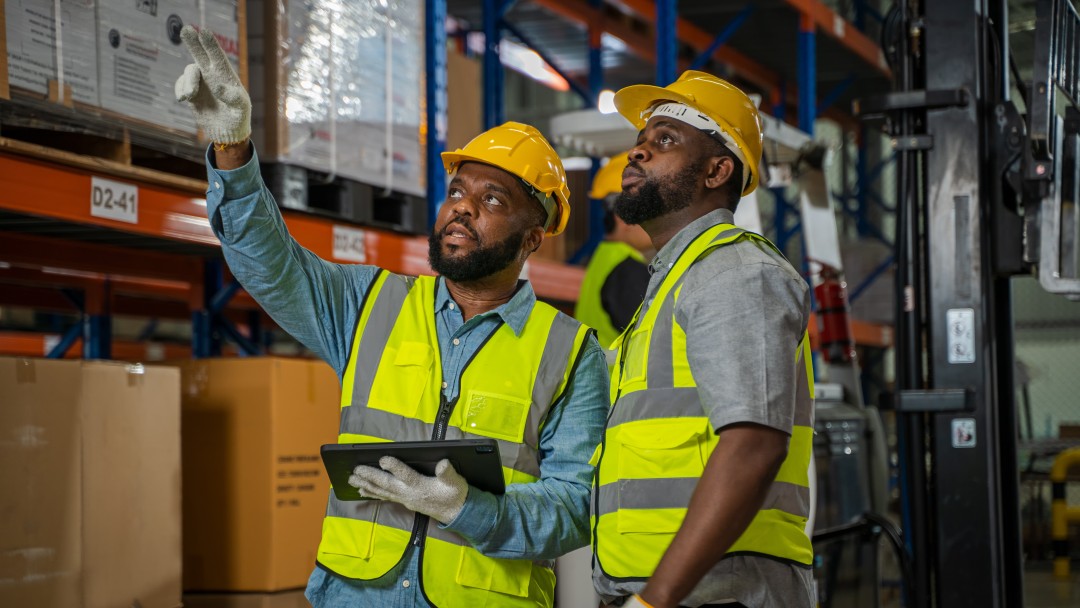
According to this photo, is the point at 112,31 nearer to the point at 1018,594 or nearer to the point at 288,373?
the point at 288,373

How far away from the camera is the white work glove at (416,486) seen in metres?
2.46

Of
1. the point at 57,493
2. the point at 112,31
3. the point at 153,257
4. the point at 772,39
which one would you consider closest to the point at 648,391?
the point at 57,493

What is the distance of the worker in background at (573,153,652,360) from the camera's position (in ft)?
16.3

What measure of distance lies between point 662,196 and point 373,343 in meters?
0.75

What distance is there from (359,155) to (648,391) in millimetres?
2610

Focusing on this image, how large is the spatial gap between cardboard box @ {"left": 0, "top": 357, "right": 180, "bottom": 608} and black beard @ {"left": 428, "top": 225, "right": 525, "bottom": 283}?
123 centimetres

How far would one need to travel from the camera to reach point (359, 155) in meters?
4.65

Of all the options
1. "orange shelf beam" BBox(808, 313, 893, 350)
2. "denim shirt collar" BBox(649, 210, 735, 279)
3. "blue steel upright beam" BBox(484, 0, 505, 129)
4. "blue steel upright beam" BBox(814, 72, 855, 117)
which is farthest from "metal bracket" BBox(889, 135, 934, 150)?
"blue steel upright beam" BBox(814, 72, 855, 117)

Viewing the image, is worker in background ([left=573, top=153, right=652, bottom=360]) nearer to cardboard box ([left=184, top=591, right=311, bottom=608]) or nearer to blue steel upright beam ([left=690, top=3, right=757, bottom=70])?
cardboard box ([left=184, top=591, right=311, bottom=608])

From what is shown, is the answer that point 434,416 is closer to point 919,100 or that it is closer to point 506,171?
point 506,171

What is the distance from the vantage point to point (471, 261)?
2.88 m

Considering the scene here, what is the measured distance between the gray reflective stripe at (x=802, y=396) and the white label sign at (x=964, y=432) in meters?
1.68

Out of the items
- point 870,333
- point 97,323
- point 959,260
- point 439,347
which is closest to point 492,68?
point 97,323

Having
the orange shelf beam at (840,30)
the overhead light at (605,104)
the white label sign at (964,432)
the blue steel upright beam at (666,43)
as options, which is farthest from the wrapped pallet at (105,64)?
the orange shelf beam at (840,30)
